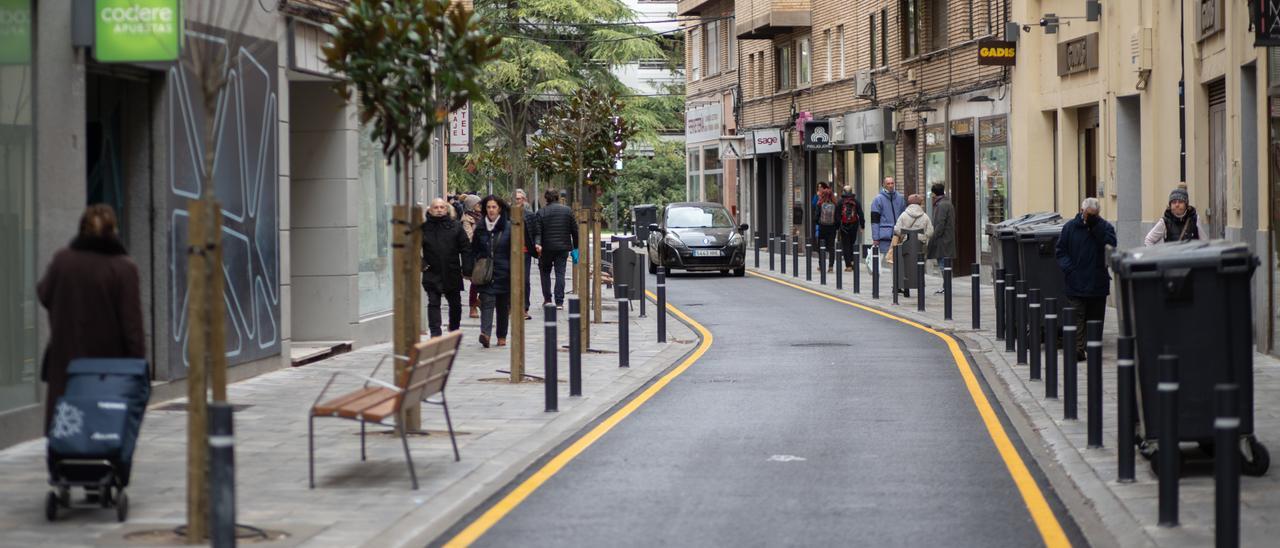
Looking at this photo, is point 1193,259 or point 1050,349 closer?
point 1193,259

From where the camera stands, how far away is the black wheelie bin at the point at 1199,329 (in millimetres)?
10008

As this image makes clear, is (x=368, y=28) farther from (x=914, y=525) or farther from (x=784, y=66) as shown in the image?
(x=784, y=66)

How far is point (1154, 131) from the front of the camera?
25484mm

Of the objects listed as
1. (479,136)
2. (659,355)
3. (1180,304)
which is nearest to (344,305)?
(659,355)

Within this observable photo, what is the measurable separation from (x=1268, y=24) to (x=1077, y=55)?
1406cm

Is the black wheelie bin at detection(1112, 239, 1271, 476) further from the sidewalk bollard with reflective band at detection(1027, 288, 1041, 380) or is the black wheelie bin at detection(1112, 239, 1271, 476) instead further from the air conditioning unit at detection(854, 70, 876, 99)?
the air conditioning unit at detection(854, 70, 876, 99)

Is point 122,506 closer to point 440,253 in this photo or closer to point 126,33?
point 126,33

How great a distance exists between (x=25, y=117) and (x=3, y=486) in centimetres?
302

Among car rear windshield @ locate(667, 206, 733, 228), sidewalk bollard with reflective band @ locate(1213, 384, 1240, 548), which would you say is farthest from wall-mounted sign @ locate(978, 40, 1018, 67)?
sidewalk bollard with reflective band @ locate(1213, 384, 1240, 548)

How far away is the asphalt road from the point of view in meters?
8.88

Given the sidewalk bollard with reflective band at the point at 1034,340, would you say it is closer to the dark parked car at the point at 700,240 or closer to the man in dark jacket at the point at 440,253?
the man in dark jacket at the point at 440,253

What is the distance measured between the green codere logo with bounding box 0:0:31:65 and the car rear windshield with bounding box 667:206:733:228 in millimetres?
26387

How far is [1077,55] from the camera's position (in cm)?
2958

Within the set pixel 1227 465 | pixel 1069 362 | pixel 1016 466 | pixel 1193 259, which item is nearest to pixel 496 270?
pixel 1069 362
